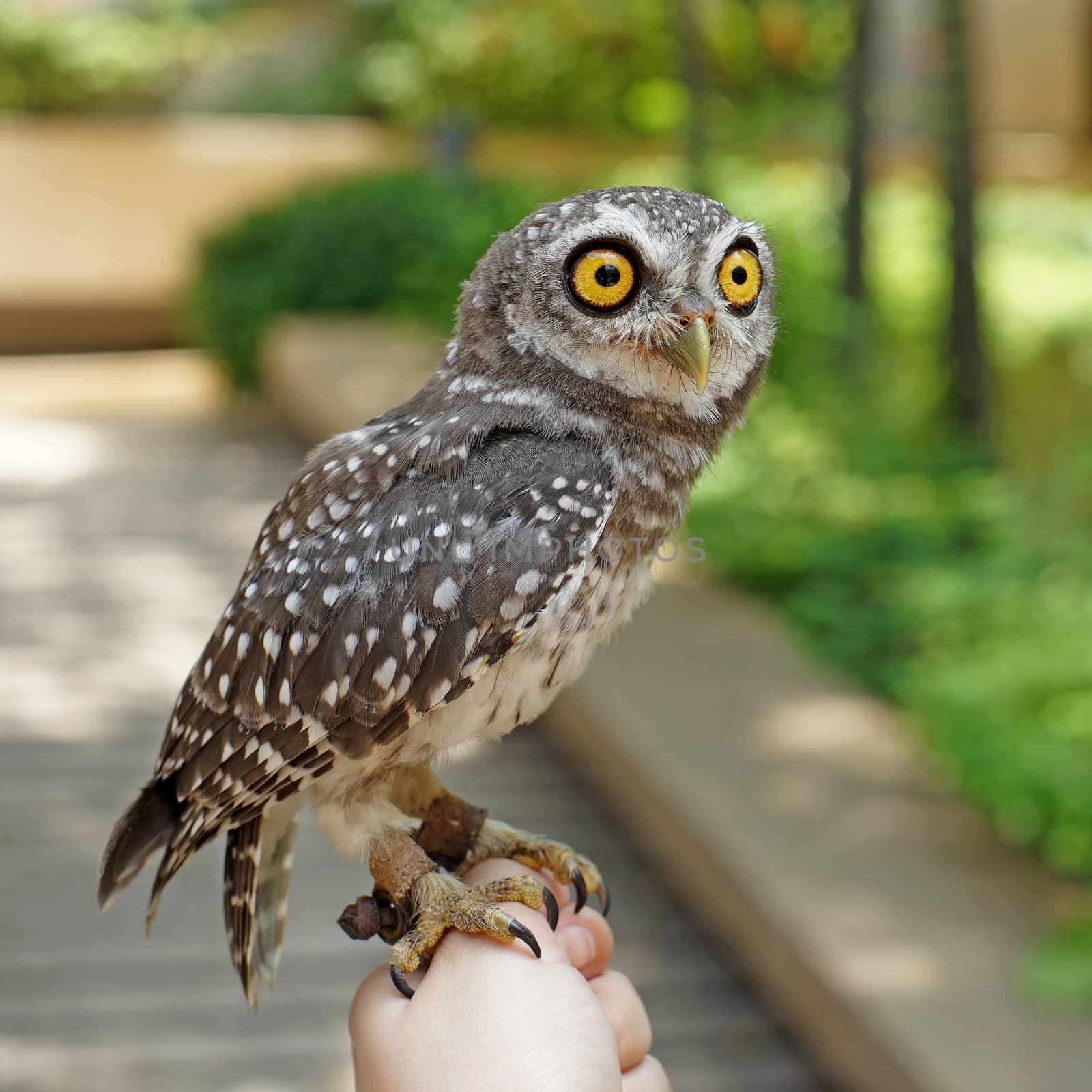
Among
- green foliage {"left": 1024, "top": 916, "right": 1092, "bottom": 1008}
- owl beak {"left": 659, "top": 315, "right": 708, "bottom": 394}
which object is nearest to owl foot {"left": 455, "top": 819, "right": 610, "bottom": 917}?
owl beak {"left": 659, "top": 315, "right": 708, "bottom": 394}

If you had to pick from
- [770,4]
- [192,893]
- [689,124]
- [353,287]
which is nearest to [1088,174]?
[770,4]

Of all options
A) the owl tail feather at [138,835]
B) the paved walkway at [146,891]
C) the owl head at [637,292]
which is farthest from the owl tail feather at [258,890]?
the paved walkway at [146,891]

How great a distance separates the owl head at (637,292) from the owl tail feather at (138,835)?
0.87 metres

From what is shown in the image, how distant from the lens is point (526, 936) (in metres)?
1.85

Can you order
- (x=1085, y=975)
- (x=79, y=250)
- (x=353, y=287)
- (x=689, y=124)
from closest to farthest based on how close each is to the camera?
(x=1085, y=975)
(x=689, y=124)
(x=353, y=287)
(x=79, y=250)

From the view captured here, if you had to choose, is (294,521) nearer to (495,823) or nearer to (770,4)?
(495,823)

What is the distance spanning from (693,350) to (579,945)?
0.87 metres

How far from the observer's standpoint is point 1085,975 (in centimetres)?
355

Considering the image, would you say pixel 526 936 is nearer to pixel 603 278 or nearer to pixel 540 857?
pixel 540 857

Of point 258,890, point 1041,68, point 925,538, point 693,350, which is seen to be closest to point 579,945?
point 258,890

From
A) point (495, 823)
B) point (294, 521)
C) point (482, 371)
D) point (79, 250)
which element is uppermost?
point (482, 371)

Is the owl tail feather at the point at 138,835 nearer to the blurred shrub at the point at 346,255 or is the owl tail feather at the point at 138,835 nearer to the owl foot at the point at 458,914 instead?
the owl foot at the point at 458,914

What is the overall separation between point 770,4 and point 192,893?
14378mm

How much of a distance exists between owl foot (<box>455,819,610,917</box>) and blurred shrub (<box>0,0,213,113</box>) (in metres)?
15.4
